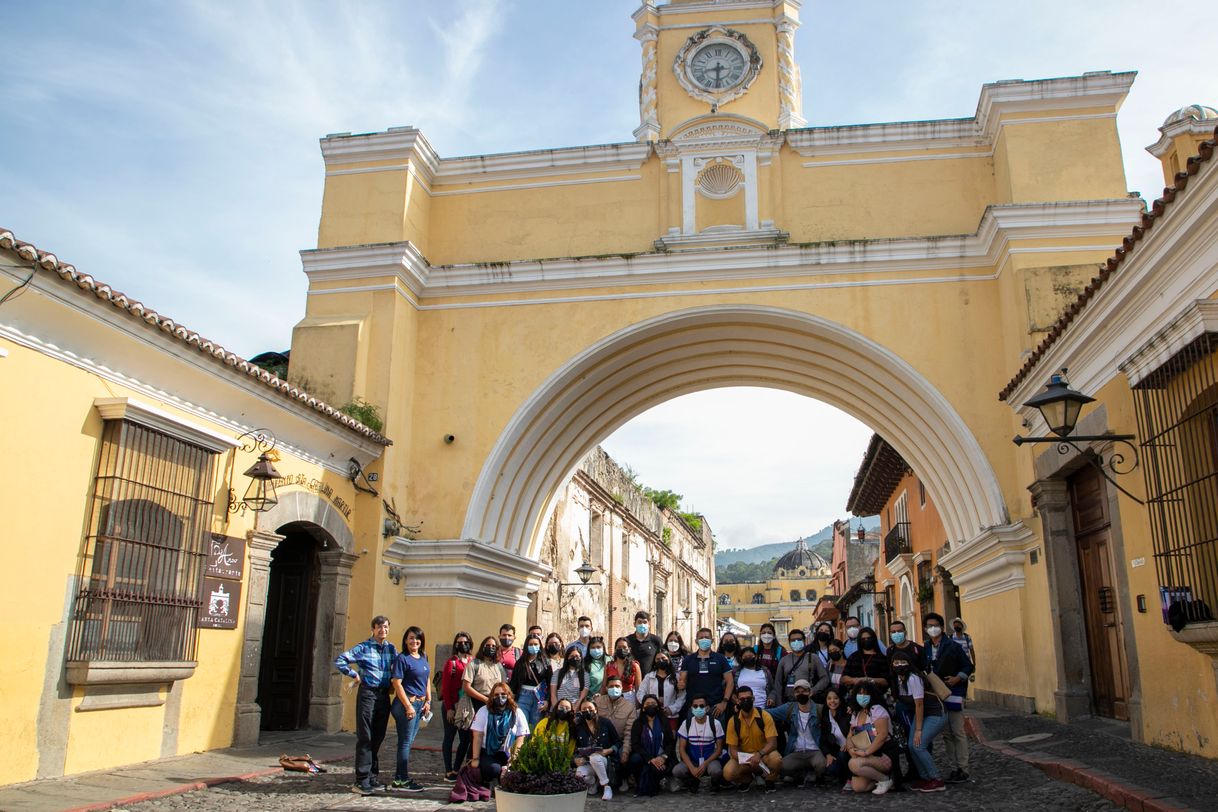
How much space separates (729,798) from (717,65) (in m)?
10.2

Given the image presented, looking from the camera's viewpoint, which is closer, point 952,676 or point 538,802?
point 538,802

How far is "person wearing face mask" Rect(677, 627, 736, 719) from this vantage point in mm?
8664

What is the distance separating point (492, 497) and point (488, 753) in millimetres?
6389

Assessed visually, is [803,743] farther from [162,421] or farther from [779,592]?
[779,592]

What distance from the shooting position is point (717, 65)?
14414mm

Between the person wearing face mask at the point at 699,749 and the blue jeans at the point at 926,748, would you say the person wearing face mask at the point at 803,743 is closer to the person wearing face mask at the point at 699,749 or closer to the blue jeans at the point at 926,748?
the person wearing face mask at the point at 699,749

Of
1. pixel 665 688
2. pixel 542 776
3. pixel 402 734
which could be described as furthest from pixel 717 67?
pixel 542 776

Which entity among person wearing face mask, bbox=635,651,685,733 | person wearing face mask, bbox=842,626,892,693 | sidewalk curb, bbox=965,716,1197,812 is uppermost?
person wearing face mask, bbox=842,626,892,693

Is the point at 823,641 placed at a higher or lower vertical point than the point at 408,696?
higher

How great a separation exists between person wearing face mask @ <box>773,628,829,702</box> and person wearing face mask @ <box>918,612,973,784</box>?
885 millimetres

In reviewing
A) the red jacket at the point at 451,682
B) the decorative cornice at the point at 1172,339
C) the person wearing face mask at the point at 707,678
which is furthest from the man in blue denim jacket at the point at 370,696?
the decorative cornice at the point at 1172,339

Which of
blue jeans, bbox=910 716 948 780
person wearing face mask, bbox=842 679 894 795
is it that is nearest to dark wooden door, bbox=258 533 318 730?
person wearing face mask, bbox=842 679 894 795

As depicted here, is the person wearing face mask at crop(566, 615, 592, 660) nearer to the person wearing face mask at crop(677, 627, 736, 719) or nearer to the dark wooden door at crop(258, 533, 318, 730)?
the person wearing face mask at crop(677, 627, 736, 719)

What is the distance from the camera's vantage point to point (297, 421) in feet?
35.4
